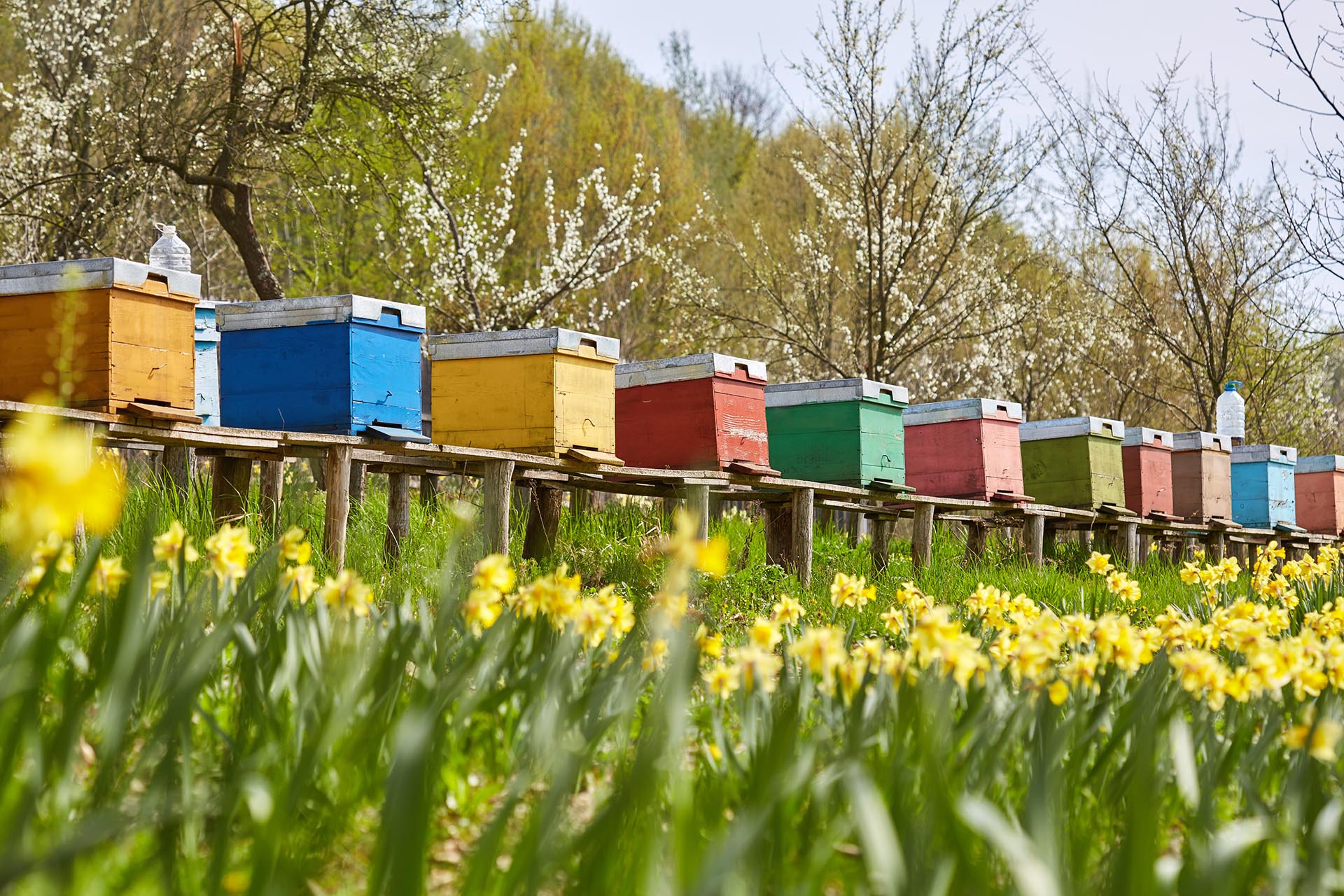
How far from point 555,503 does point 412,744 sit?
8468mm

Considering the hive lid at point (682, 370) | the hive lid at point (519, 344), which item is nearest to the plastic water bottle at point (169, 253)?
the hive lid at point (519, 344)

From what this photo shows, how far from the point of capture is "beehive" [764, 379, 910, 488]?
10.5 m

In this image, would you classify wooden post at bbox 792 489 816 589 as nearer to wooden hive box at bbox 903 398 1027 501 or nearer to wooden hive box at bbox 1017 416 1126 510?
wooden hive box at bbox 903 398 1027 501

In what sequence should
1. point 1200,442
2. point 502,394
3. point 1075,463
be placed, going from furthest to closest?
point 1200,442, point 1075,463, point 502,394

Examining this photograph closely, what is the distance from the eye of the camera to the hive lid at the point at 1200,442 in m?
14.7

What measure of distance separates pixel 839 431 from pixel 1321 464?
961cm

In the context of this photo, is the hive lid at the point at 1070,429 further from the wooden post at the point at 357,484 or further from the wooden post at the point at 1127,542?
the wooden post at the point at 357,484

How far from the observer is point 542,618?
3.52 m

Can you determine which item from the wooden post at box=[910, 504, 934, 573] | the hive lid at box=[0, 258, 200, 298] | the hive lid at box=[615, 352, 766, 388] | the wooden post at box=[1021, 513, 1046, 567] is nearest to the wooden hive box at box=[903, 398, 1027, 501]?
the wooden post at box=[910, 504, 934, 573]

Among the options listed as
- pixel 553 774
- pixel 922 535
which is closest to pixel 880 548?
pixel 922 535

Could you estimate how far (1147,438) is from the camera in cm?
1398

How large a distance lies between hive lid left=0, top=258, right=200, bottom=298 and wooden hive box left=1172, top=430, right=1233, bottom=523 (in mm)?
11433

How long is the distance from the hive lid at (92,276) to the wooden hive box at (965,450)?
705cm

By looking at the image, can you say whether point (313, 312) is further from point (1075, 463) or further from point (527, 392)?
point (1075, 463)
